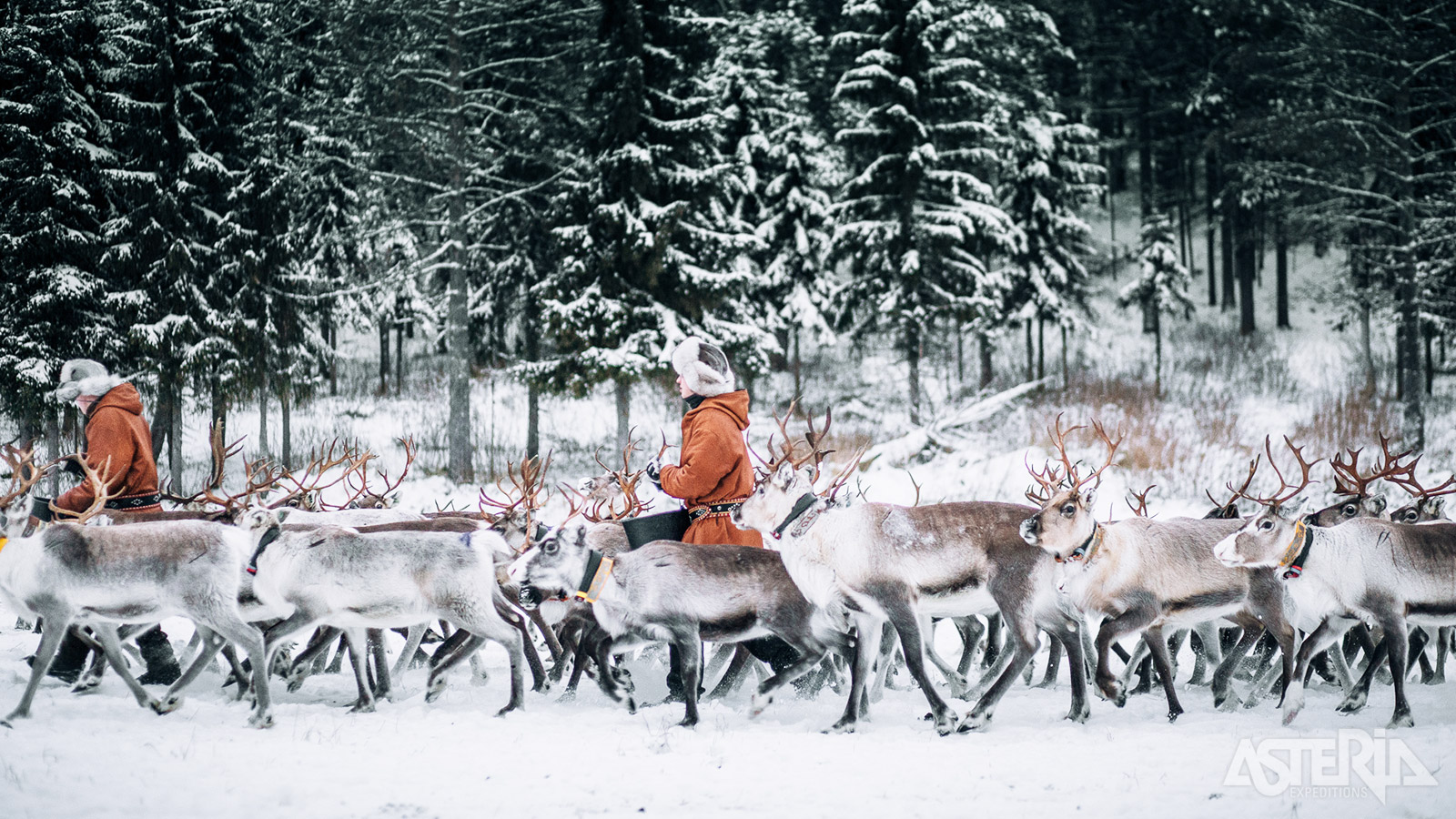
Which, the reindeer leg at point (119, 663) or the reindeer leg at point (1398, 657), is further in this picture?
the reindeer leg at point (119, 663)

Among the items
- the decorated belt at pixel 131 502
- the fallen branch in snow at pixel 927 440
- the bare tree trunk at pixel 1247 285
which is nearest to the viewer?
the decorated belt at pixel 131 502

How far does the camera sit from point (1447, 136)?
58.3ft

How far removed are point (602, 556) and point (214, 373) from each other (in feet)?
40.2

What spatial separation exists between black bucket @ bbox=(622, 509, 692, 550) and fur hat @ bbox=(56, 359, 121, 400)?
12.0 feet

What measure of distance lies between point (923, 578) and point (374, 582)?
3083 mm

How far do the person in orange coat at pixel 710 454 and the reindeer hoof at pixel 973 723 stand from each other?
5.58ft

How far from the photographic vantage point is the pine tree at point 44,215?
14.6m

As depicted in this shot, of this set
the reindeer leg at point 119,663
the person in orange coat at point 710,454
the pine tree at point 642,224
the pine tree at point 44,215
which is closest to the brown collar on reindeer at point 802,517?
the person in orange coat at point 710,454

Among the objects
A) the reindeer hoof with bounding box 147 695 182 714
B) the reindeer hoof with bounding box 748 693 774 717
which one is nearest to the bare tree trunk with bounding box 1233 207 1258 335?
the reindeer hoof with bounding box 748 693 774 717

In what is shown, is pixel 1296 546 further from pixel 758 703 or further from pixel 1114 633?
pixel 758 703

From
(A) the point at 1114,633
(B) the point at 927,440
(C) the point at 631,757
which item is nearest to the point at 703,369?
(C) the point at 631,757

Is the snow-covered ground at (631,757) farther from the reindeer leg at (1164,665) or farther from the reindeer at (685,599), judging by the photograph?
the reindeer at (685,599)

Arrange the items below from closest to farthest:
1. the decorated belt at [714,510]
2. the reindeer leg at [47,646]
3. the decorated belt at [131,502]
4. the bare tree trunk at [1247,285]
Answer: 1. the reindeer leg at [47,646]
2. the decorated belt at [714,510]
3. the decorated belt at [131,502]
4. the bare tree trunk at [1247,285]

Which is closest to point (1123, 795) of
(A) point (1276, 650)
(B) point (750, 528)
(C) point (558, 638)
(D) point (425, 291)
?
(B) point (750, 528)
